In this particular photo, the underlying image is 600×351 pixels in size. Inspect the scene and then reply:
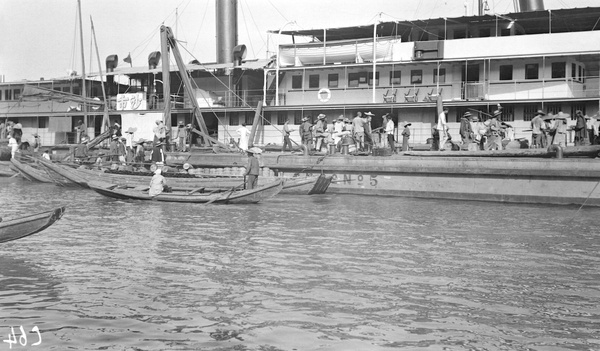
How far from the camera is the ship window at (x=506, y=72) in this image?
31766mm

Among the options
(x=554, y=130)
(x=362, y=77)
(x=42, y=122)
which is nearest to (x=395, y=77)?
(x=362, y=77)

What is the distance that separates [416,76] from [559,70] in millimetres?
6618

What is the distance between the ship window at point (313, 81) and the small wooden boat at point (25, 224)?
2564 centimetres

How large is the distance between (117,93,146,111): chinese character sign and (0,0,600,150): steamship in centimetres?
6

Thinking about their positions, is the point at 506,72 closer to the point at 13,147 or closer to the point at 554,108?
the point at 554,108

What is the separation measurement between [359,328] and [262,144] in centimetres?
2805

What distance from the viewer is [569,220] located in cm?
1970

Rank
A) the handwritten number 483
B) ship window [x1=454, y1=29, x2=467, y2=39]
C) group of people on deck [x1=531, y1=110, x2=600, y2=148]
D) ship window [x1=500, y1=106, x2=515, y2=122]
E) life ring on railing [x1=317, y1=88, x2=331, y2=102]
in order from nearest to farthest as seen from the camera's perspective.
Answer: the handwritten number 483, group of people on deck [x1=531, y1=110, x2=600, y2=148], ship window [x1=500, y1=106, x2=515, y2=122], ship window [x1=454, y1=29, x2=467, y2=39], life ring on railing [x1=317, y1=88, x2=331, y2=102]

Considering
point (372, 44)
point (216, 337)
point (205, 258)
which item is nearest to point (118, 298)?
point (216, 337)

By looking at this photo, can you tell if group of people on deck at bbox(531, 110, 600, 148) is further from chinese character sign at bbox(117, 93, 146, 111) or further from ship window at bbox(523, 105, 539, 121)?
chinese character sign at bbox(117, 93, 146, 111)

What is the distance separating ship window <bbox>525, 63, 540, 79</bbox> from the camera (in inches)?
1227

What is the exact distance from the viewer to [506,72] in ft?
105

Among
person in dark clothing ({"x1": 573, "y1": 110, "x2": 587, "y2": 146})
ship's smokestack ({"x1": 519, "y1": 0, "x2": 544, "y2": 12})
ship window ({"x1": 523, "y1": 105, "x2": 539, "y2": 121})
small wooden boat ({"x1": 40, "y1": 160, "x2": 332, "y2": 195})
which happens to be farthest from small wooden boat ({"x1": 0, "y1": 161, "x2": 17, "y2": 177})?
ship's smokestack ({"x1": 519, "y1": 0, "x2": 544, "y2": 12})

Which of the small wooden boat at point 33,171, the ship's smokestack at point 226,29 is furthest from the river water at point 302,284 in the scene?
the ship's smokestack at point 226,29
